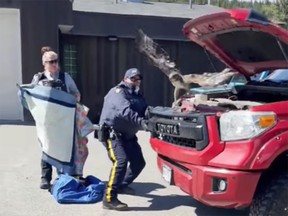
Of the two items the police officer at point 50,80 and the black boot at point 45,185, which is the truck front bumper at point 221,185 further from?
the black boot at point 45,185

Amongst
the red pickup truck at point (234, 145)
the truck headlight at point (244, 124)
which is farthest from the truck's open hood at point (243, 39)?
the truck headlight at point (244, 124)

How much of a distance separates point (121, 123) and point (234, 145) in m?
1.77

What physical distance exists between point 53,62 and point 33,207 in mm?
1754

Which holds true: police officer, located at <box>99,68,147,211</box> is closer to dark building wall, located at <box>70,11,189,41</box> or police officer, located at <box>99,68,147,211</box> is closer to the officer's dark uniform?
the officer's dark uniform

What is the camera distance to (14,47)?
1323cm

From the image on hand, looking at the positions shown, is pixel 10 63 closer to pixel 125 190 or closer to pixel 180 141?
pixel 125 190

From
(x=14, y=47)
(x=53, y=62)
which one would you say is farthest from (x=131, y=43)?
(x=53, y=62)

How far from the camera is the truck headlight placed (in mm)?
4797

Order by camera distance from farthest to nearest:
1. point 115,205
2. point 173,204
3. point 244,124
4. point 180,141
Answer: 1. point 173,204
2. point 115,205
3. point 180,141
4. point 244,124

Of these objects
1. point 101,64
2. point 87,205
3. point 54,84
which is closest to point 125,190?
point 87,205

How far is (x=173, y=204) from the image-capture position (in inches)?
258

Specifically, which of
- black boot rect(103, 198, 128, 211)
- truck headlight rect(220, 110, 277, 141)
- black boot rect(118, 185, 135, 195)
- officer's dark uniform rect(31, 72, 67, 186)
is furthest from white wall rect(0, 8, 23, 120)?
truck headlight rect(220, 110, 277, 141)

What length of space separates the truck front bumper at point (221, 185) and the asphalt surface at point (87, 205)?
1.14 metres

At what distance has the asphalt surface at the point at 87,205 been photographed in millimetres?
6223
